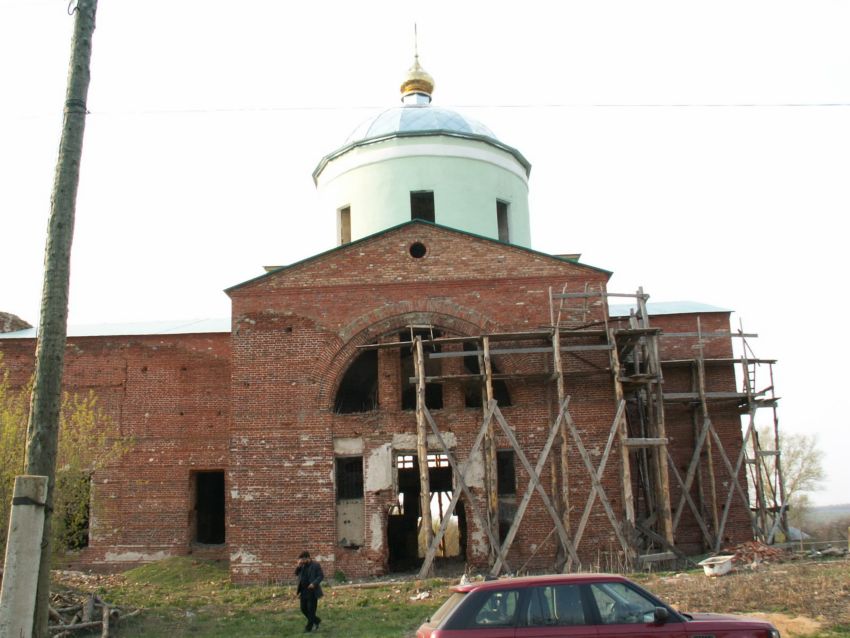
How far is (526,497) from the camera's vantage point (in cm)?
1628

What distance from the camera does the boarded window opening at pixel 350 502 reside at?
1747cm

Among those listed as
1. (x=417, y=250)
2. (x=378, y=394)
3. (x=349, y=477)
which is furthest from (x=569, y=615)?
(x=417, y=250)

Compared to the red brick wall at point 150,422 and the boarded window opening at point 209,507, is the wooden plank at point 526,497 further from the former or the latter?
the boarded window opening at point 209,507

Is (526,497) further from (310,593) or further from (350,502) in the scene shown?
(310,593)

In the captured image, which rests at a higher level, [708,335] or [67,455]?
[708,335]

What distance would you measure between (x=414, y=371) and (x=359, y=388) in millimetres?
3261

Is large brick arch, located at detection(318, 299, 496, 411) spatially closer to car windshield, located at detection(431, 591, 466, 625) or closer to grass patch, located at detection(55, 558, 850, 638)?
grass patch, located at detection(55, 558, 850, 638)

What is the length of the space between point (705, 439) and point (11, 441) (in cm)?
1466

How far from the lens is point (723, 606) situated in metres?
11.2

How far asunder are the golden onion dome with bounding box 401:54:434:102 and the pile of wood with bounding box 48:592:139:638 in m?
17.3

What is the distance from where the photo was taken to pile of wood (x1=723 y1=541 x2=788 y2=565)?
50.6ft

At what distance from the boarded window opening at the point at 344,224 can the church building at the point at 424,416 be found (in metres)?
2.77

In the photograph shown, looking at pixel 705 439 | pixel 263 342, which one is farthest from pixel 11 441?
pixel 705 439

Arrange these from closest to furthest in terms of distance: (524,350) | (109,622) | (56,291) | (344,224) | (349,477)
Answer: (56,291), (109,622), (524,350), (349,477), (344,224)
